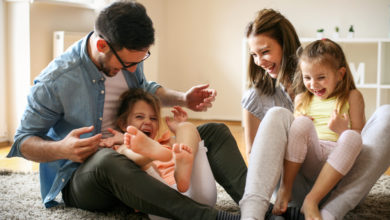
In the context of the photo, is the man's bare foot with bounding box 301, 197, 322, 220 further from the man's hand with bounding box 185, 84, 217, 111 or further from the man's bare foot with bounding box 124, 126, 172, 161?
the man's hand with bounding box 185, 84, 217, 111

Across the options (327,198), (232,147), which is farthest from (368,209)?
(232,147)

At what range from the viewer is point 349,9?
423cm

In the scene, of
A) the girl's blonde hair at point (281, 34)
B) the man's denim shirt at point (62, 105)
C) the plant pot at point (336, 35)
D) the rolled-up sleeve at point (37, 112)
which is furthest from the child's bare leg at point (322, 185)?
the plant pot at point (336, 35)

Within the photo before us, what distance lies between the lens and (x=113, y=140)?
1.55 meters

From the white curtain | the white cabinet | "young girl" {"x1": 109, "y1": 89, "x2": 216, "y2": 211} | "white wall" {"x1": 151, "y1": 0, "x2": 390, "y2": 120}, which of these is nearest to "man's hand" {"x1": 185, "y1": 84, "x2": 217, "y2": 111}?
"young girl" {"x1": 109, "y1": 89, "x2": 216, "y2": 211}

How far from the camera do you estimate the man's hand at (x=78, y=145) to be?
4.43 ft

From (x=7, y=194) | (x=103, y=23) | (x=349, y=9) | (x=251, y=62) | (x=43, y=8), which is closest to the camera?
(x=103, y=23)

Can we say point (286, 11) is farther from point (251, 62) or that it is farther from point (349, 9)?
point (251, 62)

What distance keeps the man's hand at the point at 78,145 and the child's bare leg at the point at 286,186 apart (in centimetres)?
59

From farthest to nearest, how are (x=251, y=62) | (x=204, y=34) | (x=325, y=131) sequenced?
(x=204, y=34) → (x=251, y=62) → (x=325, y=131)

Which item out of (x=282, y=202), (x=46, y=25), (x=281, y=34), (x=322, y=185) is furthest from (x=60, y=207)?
(x=46, y=25)

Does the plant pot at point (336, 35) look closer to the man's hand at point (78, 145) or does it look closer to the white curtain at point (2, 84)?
the white curtain at point (2, 84)

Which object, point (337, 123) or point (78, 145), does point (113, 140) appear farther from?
point (337, 123)

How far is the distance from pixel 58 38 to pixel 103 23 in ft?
6.12
